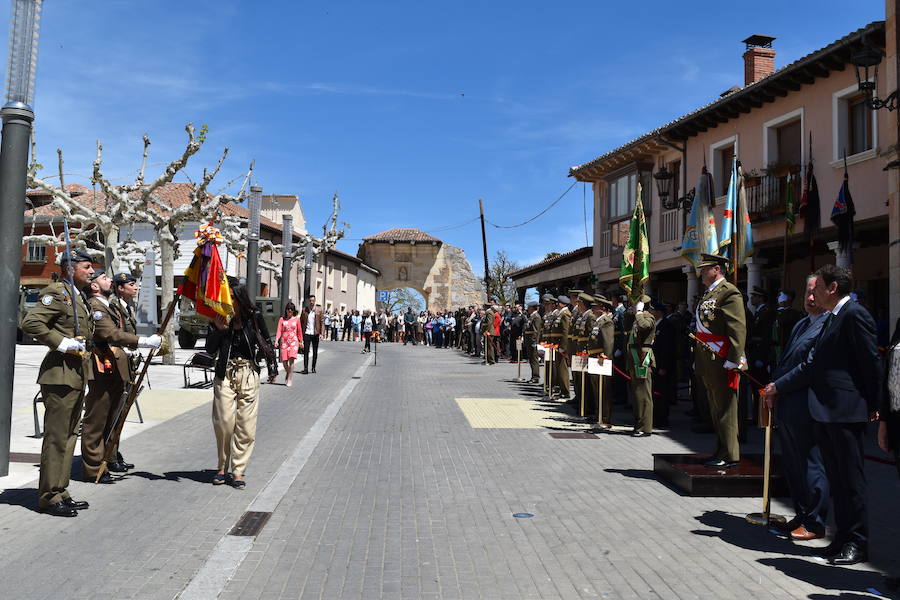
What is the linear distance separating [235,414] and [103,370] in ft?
3.86

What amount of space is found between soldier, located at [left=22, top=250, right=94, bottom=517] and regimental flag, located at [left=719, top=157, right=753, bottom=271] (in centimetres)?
648

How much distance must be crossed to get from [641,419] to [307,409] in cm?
534

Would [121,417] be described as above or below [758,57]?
below

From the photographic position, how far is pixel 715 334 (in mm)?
7215

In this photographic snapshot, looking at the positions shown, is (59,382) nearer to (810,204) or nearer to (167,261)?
(810,204)

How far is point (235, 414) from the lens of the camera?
6934mm

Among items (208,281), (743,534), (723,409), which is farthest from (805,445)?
(208,281)

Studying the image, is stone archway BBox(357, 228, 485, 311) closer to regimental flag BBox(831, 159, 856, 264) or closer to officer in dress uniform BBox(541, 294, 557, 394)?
officer in dress uniform BBox(541, 294, 557, 394)

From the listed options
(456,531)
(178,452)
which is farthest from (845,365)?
(178,452)

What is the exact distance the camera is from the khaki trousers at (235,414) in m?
6.86

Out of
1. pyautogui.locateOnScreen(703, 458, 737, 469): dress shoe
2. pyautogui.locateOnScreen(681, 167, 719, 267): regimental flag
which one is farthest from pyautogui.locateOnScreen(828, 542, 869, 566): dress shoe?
pyautogui.locateOnScreen(681, 167, 719, 267): regimental flag

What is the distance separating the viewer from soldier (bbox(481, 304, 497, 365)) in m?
25.2

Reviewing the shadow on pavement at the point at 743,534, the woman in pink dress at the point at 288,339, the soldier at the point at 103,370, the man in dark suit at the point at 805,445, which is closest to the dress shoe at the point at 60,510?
the soldier at the point at 103,370

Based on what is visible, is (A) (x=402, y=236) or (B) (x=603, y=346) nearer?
(B) (x=603, y=346)
